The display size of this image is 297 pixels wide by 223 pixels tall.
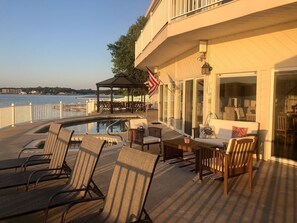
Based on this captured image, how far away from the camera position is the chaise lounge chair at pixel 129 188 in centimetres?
265

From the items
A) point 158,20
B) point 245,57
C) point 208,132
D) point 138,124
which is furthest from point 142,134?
point 158,20

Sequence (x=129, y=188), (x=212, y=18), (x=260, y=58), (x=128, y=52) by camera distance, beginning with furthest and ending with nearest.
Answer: (x=128, y=52) → (x=260, y=58) → (x=212, y=18) → (x=129, y=188)

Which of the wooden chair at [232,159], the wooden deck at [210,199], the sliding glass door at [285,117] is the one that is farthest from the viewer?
the sliding glass door at [285,117]

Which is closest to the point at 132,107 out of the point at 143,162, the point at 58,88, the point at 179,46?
the point at 179,46

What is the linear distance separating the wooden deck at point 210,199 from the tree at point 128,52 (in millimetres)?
22928

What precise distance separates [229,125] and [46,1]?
1363 centimetres

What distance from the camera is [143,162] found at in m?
2.79

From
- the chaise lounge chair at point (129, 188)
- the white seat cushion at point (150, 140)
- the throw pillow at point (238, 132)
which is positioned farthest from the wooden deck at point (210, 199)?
the white seat cushion at point (150, 140)

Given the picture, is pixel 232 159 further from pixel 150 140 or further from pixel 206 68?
pixel 206 68

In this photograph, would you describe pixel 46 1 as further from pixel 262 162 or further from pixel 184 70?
pixel 262 162

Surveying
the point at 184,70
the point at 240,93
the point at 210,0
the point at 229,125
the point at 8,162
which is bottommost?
the point at 8,162

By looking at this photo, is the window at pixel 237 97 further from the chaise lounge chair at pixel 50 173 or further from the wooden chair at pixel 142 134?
the chaise lounge chair at pixel 50 173

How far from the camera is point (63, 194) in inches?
134

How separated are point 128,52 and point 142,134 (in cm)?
2214
